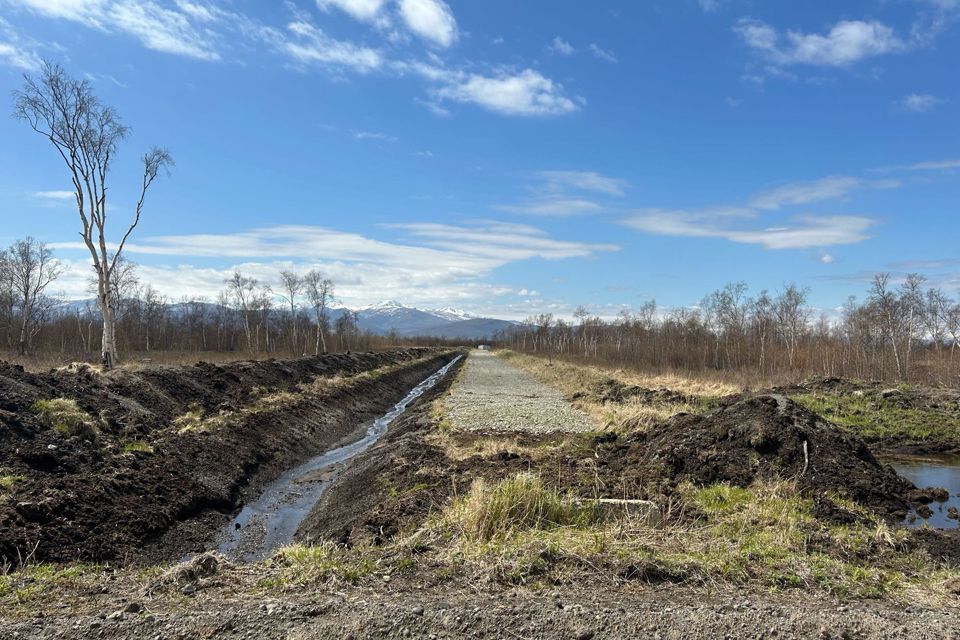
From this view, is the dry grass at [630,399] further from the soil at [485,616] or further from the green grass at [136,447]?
the green grass at [136,447]

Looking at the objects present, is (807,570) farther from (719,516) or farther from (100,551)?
(100,551)

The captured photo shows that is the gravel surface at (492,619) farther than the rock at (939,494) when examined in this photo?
No

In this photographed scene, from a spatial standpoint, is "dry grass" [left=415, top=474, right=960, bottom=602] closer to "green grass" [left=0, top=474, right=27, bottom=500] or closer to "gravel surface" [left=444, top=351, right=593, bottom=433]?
"green grass" [left=0, top=474, right=27, bottom=500]

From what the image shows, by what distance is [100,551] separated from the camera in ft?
26.8

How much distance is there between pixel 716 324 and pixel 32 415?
77325mm

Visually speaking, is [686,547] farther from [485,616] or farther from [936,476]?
[936,476]

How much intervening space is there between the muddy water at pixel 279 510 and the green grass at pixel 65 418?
176 inches

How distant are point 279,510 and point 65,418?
6.05m

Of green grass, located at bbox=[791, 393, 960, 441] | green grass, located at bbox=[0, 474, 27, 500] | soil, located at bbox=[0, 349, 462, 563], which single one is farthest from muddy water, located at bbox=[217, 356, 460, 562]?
green grass, located at bbox=[791, 393, 960, 441]

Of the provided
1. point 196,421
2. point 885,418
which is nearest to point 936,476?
point 885,418

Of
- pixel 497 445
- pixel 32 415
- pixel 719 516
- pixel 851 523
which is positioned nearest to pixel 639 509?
pixel 719 516

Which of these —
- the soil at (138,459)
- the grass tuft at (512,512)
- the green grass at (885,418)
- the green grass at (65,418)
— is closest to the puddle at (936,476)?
the green grass at (885,418)

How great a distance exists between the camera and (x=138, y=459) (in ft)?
40.3

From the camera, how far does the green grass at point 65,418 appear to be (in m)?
12.8
